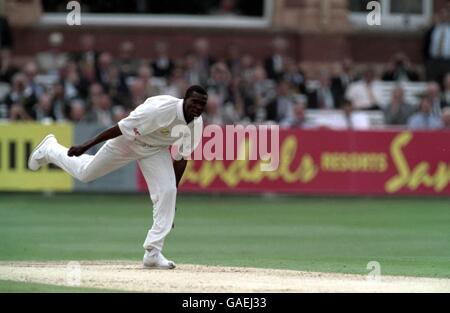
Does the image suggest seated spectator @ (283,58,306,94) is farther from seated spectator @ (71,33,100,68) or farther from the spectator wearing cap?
seated spectator @ (71,33,100,68)

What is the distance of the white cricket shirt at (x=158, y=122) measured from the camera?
44.1 ft

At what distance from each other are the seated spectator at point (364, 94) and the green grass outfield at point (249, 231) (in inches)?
109

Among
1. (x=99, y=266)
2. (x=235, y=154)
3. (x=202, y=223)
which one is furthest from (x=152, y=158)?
(x=235, y=154)

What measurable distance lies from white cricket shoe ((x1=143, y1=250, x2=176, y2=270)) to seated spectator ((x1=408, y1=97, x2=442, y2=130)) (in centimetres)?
1326

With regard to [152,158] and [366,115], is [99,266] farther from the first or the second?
[366,115]

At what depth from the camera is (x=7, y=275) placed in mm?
13500

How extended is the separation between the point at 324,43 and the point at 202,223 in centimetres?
1145

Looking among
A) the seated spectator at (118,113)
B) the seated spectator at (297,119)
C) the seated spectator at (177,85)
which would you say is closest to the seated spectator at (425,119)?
the seated spectator at (297,119)

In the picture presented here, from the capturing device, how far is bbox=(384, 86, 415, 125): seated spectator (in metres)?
26.9

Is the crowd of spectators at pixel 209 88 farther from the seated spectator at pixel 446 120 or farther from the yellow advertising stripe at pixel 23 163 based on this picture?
the yellow advertising stripe at pixel 23 163

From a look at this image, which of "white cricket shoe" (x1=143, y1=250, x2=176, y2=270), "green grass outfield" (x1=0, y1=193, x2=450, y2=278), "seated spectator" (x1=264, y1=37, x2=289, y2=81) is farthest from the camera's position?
"seated spectator" (x1=264, y1=37, x2=289, y2=81)

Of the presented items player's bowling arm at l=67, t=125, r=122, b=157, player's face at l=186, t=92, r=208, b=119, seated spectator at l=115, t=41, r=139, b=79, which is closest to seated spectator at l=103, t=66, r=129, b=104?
seated spectator at l=115, t=41, r=139, b=79

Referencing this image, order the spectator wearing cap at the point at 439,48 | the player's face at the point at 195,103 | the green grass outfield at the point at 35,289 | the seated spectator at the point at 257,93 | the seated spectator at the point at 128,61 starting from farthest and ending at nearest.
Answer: the spectator wearing cap at the point at 439,48
the seated spectator at the point at 128,61
the seated spectator at the point at 257,93
the player's face at the point at 195,103
the green grass outfield at the point at 35,289

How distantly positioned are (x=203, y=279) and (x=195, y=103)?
1.74 metres
